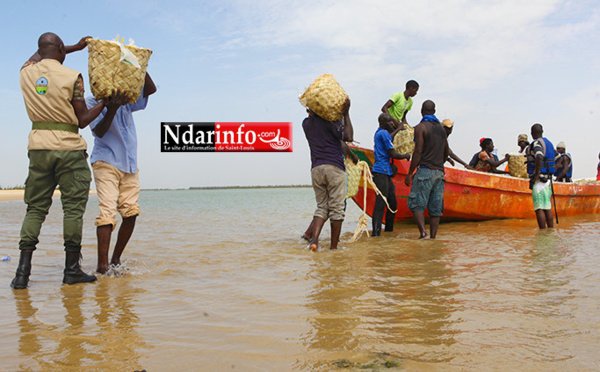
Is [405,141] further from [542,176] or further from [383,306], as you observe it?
[383,306]

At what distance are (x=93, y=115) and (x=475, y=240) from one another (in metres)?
4.99

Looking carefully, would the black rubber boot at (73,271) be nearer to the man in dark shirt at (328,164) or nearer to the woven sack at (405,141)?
the man in dark shirt at (328,164)

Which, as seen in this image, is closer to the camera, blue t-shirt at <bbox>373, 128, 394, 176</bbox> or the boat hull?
blue t-shirt at <bbox>373, 128, 394, 176</bbox>

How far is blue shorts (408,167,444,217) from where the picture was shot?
287 inches

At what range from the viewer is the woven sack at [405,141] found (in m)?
7.91

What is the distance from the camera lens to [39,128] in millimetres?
4047

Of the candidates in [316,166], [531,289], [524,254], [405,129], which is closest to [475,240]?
[524,254]

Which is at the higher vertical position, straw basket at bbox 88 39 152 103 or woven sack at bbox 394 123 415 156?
straw basket at bbox 88 39 152 103

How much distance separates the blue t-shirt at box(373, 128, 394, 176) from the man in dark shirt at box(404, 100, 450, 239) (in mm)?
568

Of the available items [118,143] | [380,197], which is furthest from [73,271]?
[380,197]

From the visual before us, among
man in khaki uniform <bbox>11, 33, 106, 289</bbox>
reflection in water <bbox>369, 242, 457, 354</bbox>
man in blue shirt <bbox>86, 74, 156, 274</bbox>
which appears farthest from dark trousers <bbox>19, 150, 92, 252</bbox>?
reflection in water <bbox>369, 242, 457, 354</bbox>

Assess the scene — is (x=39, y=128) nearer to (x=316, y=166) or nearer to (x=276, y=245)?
(x=316, y=166)

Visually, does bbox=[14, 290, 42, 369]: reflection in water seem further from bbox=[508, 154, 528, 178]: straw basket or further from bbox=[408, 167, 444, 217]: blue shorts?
bbox=[508, 154, 528, 178]: straw basket

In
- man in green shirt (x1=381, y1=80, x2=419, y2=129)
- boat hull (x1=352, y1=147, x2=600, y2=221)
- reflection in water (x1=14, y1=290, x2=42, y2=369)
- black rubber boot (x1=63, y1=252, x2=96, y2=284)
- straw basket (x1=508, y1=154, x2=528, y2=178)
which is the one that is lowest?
reflection in water (x1=14, y1=290, x2=42, y2=369)
